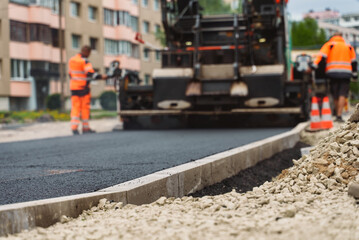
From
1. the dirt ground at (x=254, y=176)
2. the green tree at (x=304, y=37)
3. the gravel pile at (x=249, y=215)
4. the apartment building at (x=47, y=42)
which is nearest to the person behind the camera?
the gravel pile at (x=249, y=215)

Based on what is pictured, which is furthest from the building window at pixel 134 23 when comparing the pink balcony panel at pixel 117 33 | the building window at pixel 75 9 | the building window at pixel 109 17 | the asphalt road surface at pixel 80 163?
A: the asphalt road surface at pixel 80 163

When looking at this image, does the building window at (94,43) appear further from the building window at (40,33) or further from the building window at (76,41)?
the building window at (40,33)

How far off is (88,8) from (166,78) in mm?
34133

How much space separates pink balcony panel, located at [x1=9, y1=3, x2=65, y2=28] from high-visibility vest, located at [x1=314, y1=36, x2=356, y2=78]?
28446 mm

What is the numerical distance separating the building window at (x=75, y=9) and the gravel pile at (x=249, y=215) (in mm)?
40637

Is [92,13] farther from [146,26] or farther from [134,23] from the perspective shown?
[146,26]

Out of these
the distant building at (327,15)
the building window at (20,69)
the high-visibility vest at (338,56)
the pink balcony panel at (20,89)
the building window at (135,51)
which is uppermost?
the distant building at (327,15)

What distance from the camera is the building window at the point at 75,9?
4387 cm

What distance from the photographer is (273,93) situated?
41.3 ft

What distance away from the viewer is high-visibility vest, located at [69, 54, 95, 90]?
13672 mm

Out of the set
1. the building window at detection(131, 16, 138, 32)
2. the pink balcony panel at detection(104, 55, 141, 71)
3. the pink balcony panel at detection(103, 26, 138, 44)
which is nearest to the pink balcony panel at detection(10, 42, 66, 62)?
the pink balcony panel at detection(104, 55, 141, 71)

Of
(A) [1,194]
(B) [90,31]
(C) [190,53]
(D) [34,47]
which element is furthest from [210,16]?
(B) [90,31]

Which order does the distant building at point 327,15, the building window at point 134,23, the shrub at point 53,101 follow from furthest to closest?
1. the distant building at point 327,15
2. the building window at point 134,23
3. the shrub at point 53,101

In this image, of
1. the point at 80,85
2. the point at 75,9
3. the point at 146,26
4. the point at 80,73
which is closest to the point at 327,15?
the point at 146,26
